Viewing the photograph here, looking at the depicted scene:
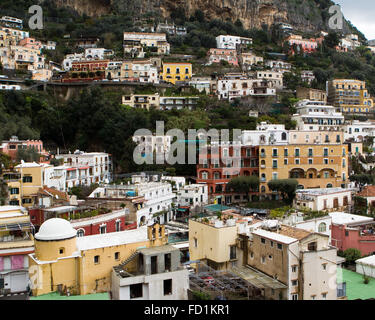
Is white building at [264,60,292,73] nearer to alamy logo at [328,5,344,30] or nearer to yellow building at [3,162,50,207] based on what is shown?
alamy logo at [328,5,344,30]

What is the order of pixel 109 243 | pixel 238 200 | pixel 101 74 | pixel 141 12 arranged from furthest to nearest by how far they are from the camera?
pixel 141 12
pixel 101 74
pixel 238 200
pixel 109 243

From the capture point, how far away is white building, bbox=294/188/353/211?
86.1 ft

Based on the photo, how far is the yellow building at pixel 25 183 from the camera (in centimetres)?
2341

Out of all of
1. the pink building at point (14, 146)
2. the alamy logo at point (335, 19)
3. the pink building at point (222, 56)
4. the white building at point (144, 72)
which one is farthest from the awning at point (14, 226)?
the alamy logo at point (335, 19)

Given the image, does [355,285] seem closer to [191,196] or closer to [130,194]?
[130,194]

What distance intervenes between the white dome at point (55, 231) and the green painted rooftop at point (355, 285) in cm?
920

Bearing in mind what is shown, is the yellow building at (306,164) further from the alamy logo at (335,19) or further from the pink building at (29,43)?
the alamy logo at (335,19)

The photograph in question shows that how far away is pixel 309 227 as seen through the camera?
1873 cm

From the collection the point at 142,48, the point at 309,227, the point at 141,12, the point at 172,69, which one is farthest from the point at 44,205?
the point at 141,12

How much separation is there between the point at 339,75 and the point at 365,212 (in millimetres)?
36765

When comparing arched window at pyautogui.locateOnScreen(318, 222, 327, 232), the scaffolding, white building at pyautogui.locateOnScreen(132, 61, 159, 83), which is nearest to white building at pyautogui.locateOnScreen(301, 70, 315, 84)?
white building at pyautogui.locateOnScreen(132, 61, 159, 83)

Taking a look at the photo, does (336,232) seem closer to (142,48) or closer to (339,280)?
A: (339,280)

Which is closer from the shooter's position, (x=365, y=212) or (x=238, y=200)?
(x=365, y=212)

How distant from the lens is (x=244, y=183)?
30672 mm
